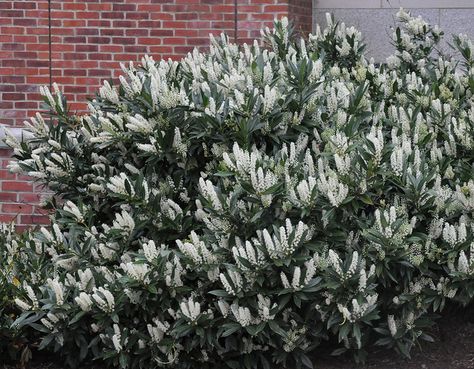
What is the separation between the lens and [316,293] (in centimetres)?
489

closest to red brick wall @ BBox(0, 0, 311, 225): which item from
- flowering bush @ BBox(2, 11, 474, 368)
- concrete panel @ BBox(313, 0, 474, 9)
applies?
concrete panel @ BBox(313, 0, 474, 9)

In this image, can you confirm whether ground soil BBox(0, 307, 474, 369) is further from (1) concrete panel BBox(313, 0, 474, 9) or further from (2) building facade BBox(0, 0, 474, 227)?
(1) concrete panel BBox(313, 0, 474, 9)

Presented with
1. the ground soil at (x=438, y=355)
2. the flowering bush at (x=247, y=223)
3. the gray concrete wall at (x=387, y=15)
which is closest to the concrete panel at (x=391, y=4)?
the gray concrete wall at (x=387, y=15)

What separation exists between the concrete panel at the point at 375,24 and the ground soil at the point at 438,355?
3.83 m

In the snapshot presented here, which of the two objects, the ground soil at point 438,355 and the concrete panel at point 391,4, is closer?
the ground soil at point 438,355

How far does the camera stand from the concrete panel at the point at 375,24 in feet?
28.7

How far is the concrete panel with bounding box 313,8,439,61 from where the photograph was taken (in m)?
8.74

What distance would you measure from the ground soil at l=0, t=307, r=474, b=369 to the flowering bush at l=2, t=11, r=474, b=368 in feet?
0.44

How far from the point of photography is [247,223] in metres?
4.92

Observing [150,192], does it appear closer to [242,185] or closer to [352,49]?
[242,185]

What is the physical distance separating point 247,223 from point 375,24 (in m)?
4.45

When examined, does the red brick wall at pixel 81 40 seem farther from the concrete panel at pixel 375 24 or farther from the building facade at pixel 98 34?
the concrete panel at pixel 375 24

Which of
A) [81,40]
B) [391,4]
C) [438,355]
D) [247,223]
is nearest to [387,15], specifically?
[391,4]

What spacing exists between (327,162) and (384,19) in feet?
13.3
